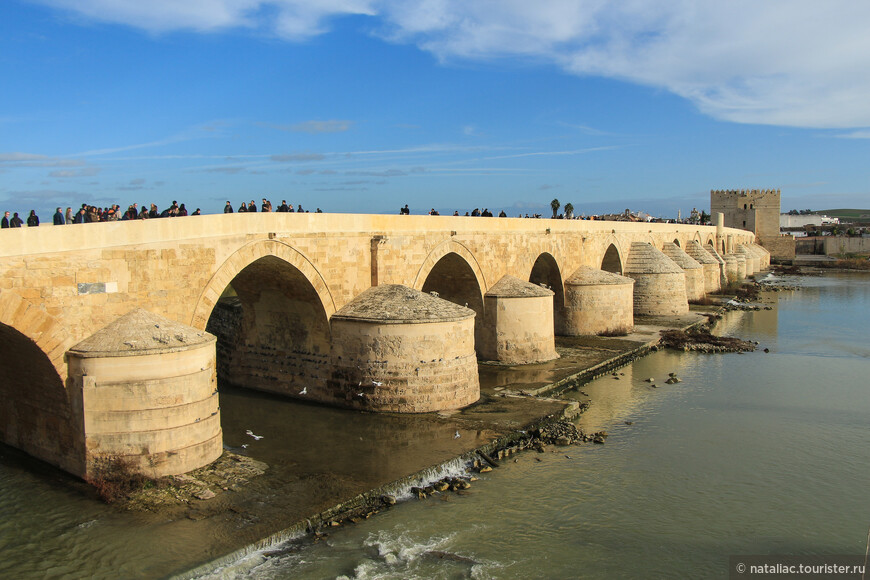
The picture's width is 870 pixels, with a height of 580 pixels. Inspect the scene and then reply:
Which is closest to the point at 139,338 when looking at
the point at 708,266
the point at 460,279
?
the point at 460,279

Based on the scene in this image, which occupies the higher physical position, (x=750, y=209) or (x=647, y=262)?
(x=750, y=209)

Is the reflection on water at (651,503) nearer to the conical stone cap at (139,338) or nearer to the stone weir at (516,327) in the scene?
the stone weir at (516,327)

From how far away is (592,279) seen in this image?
21438mm

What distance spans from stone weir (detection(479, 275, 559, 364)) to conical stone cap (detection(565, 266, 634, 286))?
181 inches

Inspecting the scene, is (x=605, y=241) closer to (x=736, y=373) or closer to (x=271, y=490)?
(x=736, y=373)

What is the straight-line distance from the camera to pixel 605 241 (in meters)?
25.5

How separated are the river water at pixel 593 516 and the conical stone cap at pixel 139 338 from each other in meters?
1.81

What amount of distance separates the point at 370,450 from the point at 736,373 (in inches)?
415

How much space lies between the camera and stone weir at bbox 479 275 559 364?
16.7m

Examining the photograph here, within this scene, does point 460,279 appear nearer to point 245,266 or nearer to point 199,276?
point 245,266

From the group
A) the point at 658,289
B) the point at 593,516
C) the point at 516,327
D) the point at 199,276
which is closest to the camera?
the point at 593,516

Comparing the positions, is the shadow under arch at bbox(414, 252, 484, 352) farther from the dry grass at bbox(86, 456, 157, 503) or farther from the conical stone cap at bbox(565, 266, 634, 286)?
the dry grass at bbox(86, 456, 157, 503)

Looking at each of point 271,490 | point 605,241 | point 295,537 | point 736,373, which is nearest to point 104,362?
point 271,490

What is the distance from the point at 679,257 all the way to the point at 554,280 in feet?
39.1
